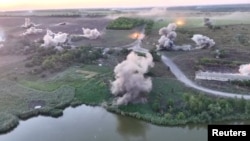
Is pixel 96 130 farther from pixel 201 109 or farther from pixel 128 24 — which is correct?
pixel 128 24

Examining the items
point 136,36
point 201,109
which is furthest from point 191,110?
point 136,36

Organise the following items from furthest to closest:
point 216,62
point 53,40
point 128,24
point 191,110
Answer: point 128,24, point 53,40, point 216,62, point 191,110

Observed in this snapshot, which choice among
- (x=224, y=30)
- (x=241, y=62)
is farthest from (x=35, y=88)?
(x=224, y=30)

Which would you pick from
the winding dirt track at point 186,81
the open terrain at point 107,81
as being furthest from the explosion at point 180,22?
the winding dirt track at point 186,81

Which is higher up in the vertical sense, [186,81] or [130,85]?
[130,85]

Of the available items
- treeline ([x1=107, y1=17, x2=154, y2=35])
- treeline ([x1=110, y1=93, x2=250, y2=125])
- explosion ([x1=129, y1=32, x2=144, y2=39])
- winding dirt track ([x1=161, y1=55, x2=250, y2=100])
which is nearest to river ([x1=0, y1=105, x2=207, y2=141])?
treeline ([x1=110, y1=93, x2=250, y2=125])

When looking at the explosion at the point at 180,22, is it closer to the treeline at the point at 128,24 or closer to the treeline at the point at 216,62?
the treeline at the point at 128,24

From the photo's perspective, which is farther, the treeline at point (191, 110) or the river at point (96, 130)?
the treeline at point (191, 110)

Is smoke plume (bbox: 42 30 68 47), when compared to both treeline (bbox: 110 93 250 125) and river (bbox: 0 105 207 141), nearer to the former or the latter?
river (bbox: 0 105 207 141)

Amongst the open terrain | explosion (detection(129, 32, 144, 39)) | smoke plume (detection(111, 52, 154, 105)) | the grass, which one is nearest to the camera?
the open terrain
